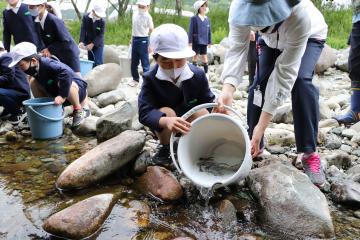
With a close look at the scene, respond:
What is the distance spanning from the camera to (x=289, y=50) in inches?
79.6

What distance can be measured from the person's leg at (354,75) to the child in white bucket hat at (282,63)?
3.77 ft

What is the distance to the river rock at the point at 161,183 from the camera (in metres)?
2.26

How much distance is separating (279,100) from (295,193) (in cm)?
45

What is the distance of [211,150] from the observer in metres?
2.58

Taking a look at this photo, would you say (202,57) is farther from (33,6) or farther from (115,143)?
(115,143)

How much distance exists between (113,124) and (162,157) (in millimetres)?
685

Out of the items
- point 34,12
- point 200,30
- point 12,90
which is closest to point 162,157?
point 12,90

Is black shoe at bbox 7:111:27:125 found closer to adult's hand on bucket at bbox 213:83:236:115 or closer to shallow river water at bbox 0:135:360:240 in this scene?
shallow river water at bbox 0:135:360:240

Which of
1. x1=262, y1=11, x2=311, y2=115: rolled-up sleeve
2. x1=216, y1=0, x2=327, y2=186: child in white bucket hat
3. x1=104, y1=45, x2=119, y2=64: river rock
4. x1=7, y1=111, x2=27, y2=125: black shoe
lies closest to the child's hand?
x1=7, y1=111, x2=27, y2=125: black shoe

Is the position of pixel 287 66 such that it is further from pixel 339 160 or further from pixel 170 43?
pixel 339 160

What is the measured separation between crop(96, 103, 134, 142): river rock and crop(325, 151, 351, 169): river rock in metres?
1.46

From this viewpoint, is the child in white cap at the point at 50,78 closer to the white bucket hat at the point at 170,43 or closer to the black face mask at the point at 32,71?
the black face mask at the point at 32,71

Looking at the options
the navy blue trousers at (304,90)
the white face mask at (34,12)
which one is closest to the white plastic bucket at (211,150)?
the navy blue trousers at (304,90)

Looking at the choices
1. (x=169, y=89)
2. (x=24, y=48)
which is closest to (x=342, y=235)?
(x=169, y=89)
